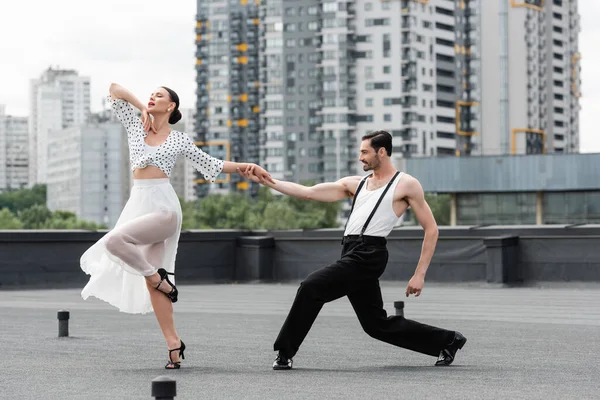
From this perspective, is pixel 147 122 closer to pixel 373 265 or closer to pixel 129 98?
pixel 129 98

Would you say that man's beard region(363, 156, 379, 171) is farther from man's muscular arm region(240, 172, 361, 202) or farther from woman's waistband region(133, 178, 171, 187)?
woman's waistband region(133, 178, 171, 187)

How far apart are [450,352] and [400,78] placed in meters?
158

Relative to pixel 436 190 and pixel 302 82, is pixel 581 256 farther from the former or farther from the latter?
pixel 302 82

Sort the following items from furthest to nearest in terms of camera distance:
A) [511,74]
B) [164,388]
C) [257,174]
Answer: [511,74] < [257,174] < [164,388]

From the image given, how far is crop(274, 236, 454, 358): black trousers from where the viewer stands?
9.43m

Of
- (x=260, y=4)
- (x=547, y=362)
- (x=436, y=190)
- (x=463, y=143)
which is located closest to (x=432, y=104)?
(x=463, y=143)

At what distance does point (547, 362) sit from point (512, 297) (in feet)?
30.5

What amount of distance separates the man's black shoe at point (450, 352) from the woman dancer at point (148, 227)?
6.51ft

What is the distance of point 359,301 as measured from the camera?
31.7ft

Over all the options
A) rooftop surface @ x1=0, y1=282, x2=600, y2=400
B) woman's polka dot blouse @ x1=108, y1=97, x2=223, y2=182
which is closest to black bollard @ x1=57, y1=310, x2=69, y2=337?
rooftop surface @ x1=0, y1=282, x2=600, y2=400

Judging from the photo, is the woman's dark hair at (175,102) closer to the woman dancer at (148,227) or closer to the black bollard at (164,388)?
the woman dancer at (148,227)

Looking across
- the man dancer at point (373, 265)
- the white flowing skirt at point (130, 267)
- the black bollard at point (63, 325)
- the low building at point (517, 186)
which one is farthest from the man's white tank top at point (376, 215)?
the low building at point (517, 186)

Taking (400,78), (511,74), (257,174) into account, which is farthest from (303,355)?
(511,74)

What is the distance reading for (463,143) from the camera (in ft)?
591
